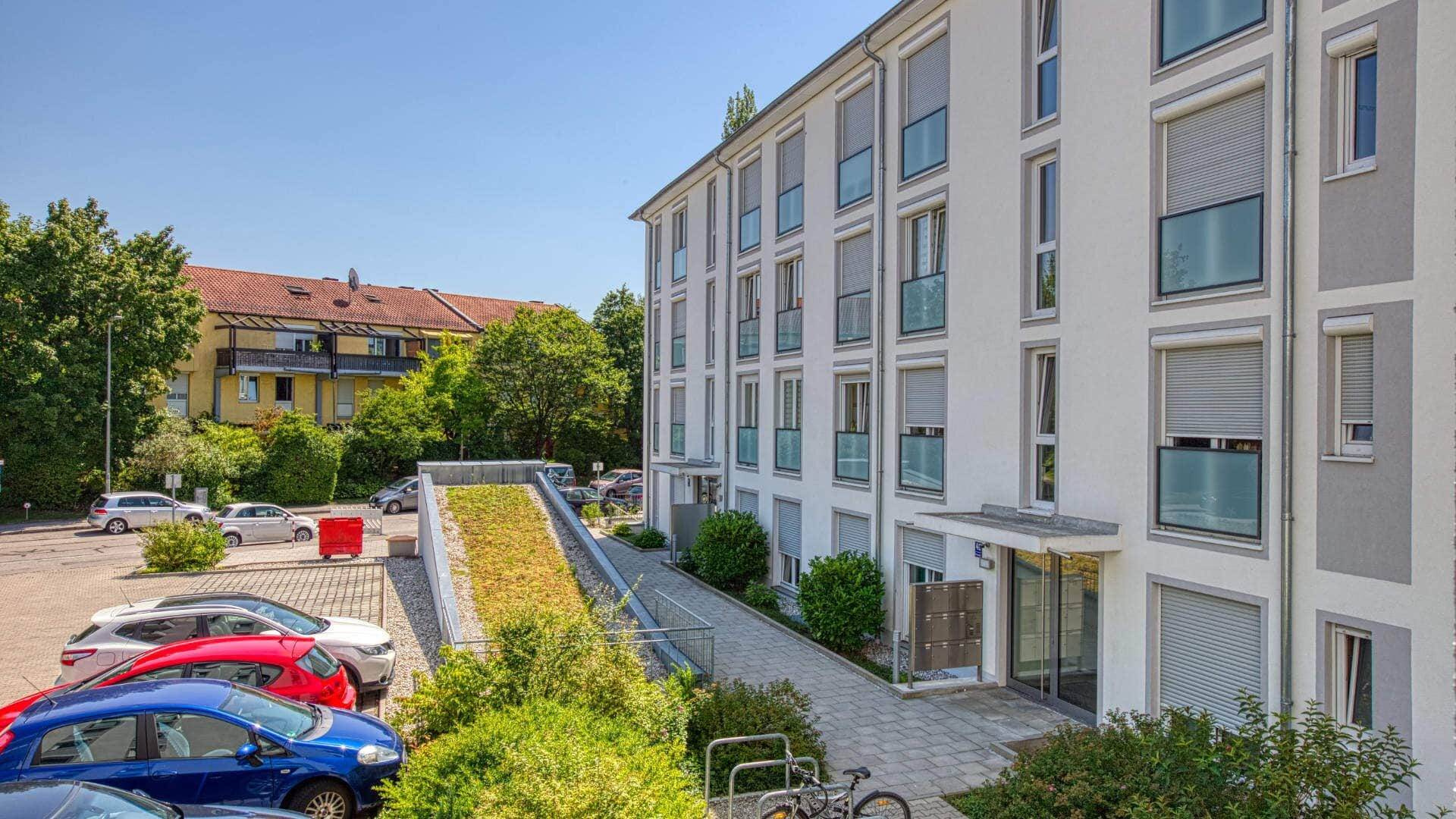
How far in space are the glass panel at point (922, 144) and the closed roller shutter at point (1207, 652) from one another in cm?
775

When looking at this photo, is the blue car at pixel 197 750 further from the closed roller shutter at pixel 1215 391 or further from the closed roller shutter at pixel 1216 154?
the closed roller shutter at pixel 1216 154

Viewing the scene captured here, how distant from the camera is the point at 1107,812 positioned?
625 cm

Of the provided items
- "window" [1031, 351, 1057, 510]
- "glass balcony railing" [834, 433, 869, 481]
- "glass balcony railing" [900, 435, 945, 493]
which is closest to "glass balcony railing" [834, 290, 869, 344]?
"glass balcony railing" [834, 433, 869, 481]

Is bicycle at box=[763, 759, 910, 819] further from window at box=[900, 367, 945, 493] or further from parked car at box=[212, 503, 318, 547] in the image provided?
parked car at box=[212, 503, 318, 547]

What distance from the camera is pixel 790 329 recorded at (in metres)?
18.3

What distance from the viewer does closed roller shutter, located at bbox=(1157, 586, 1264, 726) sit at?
27.7 ft

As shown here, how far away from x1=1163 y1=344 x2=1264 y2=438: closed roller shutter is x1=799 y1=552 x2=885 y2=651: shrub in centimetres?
600

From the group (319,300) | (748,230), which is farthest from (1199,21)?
(319,300)

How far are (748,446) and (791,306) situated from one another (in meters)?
3.71

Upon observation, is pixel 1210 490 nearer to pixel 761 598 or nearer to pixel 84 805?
pixel 761 598

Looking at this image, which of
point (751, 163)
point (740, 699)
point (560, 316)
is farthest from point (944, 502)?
point (560, 316)

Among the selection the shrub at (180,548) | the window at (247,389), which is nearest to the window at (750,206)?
the shrub at (180,548)

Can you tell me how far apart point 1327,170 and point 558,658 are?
8.81m

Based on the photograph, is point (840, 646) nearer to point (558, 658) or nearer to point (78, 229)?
point (558, 658)
